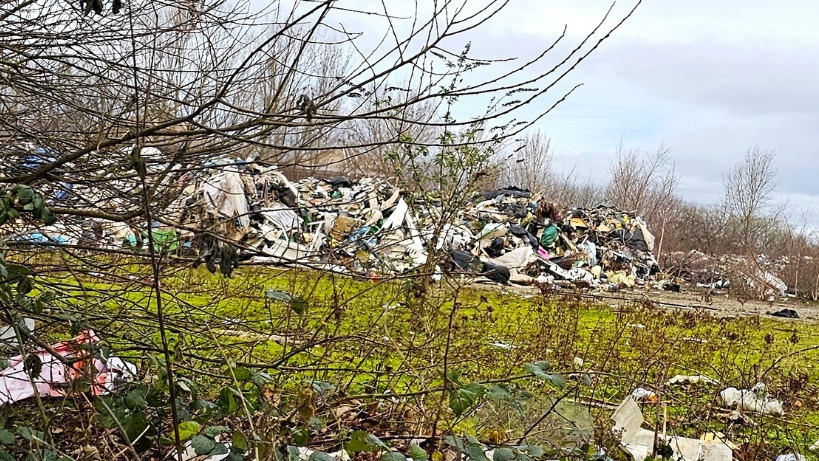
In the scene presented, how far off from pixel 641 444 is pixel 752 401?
1.34 metres

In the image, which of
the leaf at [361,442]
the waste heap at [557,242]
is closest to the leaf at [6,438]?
the leaf at [361,442]

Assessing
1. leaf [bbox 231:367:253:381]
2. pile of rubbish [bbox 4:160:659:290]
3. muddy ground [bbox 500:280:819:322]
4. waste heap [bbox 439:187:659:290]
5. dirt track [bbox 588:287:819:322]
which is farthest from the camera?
waste heap [bbox 439:187:659:290]

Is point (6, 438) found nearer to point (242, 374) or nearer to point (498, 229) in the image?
point (242, 374)

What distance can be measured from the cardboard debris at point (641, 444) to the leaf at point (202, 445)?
194cm

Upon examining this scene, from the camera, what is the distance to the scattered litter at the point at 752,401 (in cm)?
395

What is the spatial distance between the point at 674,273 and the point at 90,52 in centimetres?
1768

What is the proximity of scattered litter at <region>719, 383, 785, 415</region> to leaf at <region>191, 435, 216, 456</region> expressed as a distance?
10.8 ft

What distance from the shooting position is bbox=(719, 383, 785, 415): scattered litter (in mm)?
3945

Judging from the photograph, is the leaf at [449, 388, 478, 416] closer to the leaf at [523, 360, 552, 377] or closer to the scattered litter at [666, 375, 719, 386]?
the leaf at [523, 360, 552, 377]

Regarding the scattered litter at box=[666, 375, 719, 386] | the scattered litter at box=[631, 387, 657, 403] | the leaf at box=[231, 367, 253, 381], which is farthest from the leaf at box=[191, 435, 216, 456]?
the scattered litter at box=[666, 375, 719, 386]

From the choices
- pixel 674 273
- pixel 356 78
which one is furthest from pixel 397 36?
pixel 674 273

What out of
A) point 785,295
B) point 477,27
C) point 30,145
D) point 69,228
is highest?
point 477,27

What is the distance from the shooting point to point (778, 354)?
6.50 m

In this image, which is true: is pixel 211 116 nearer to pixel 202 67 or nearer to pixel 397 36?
pixel 202 67
